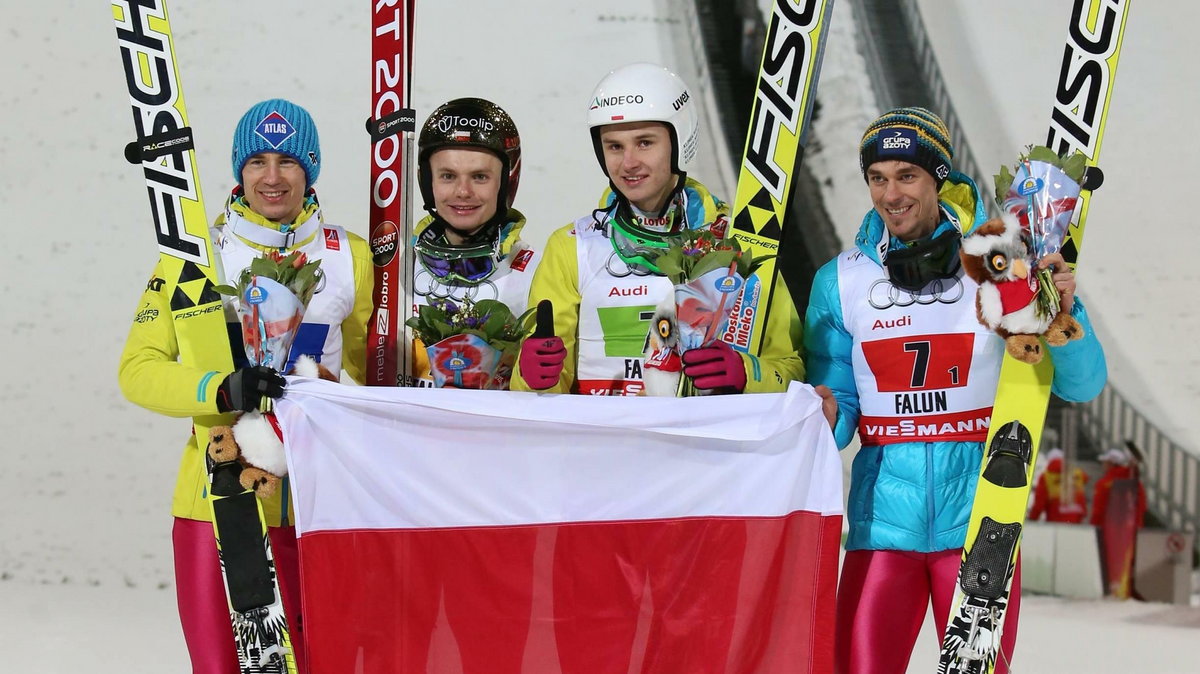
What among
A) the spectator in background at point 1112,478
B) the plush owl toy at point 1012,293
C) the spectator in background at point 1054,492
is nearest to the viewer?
the plush owl toy at point 1012,293

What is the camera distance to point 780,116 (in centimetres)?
317

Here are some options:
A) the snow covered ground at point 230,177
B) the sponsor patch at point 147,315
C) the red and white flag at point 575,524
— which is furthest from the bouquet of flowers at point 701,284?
the snow covered ground at point 230,177

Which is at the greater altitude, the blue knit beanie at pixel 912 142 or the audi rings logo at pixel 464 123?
the audi rings logo at pixel 464 123

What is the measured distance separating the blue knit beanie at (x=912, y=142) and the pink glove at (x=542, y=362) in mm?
841

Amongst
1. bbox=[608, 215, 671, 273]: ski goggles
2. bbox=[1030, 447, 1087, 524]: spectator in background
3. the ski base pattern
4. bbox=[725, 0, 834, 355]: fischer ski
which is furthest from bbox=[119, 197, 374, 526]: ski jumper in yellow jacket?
bbox=[1030, 447, 1087, 524]: spectator in background

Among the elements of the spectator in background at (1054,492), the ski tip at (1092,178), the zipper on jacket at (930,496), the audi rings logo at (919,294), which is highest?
the ski tip at (1092,178)

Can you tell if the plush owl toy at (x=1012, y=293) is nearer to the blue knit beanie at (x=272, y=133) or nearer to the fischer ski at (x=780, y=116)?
the fischer ski at (x=780, y=116)

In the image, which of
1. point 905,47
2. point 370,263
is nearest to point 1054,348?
point 370,263

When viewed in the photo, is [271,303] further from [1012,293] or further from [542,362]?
[1012,293]

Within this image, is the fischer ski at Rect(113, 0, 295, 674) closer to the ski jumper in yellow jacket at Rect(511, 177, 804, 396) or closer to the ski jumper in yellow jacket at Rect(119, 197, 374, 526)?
the ski jumper in yellow jacket at Rect(119, 197, 374, 526)

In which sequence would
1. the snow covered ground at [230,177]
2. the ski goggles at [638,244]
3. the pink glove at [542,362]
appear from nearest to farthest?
the pink glove at [542,362] < the ski goggles at [638,244] < the snow covered ground at [230,177]

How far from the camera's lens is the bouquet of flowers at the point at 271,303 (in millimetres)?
2537

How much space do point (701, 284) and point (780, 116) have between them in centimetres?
79

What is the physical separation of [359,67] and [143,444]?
290 centimetres
